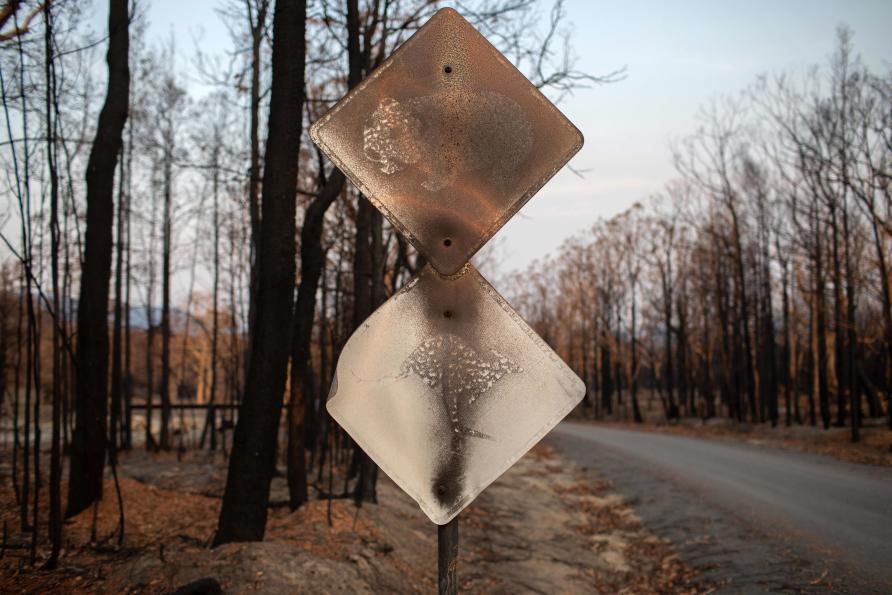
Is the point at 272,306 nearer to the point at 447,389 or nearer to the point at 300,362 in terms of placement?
the point at 300,362

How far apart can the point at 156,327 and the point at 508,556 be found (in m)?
17.5

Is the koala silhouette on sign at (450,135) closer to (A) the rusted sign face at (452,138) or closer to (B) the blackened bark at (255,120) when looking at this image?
(A) the rusted sign face at (452,138)

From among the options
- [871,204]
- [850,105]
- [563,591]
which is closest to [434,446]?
[563,591]

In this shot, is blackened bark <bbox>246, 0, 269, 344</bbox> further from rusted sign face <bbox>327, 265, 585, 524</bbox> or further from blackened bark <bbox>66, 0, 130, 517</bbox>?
rusted sign face <bbox>327, 265, 585, 524</bbox>

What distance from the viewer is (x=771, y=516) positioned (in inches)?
313

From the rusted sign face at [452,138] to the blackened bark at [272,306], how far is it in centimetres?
433

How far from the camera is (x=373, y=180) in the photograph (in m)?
1.85

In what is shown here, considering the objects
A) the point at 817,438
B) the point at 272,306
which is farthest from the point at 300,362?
the point at 817,438

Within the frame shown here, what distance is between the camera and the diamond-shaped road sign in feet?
6.03

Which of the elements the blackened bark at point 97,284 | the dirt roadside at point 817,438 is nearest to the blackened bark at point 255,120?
the blackened bark at point 97,284

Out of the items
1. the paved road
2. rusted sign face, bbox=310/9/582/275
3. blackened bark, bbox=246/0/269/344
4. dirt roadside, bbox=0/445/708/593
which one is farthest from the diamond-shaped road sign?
blackened bark, bbox=246/0/269/344

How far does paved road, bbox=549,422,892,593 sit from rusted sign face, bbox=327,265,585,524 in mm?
4514

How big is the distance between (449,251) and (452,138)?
33 centimetres

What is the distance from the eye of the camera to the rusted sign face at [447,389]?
1.83 m
